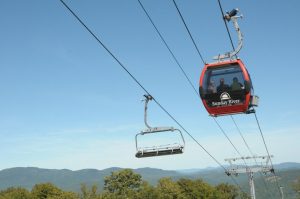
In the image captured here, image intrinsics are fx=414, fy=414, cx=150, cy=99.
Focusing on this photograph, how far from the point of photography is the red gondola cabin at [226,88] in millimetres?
19109

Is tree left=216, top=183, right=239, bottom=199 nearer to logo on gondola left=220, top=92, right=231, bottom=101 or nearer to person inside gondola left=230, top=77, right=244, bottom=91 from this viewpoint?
logo on gondola left=220, top=92, right=231, bottom=101

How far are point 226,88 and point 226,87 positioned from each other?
0.19ft

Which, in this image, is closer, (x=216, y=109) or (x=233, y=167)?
(x=216, y=109)

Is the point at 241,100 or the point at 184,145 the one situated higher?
the point at 241,100

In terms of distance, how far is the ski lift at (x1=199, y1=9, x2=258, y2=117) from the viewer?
19.1 meters

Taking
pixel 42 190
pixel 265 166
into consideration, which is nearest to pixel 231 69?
pixel 265 166

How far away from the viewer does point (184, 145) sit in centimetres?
1948

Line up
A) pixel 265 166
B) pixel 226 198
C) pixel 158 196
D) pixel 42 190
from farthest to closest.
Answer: pixel 226 198 → pixel 158 196 → pixel 42 190 → pixel 265 166

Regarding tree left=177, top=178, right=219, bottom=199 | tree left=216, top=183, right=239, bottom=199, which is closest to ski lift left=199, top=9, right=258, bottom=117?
tree left=177, top=178, right=219, bottom=199

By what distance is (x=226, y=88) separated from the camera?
19859mm

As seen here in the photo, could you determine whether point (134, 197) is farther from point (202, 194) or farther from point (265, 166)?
point (265, 166)

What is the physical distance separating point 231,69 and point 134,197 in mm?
77885

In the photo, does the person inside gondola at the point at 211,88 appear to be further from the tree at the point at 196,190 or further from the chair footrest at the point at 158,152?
the tree at the point at 196,190

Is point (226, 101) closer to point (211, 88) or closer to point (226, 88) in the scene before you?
point (226, 88)
